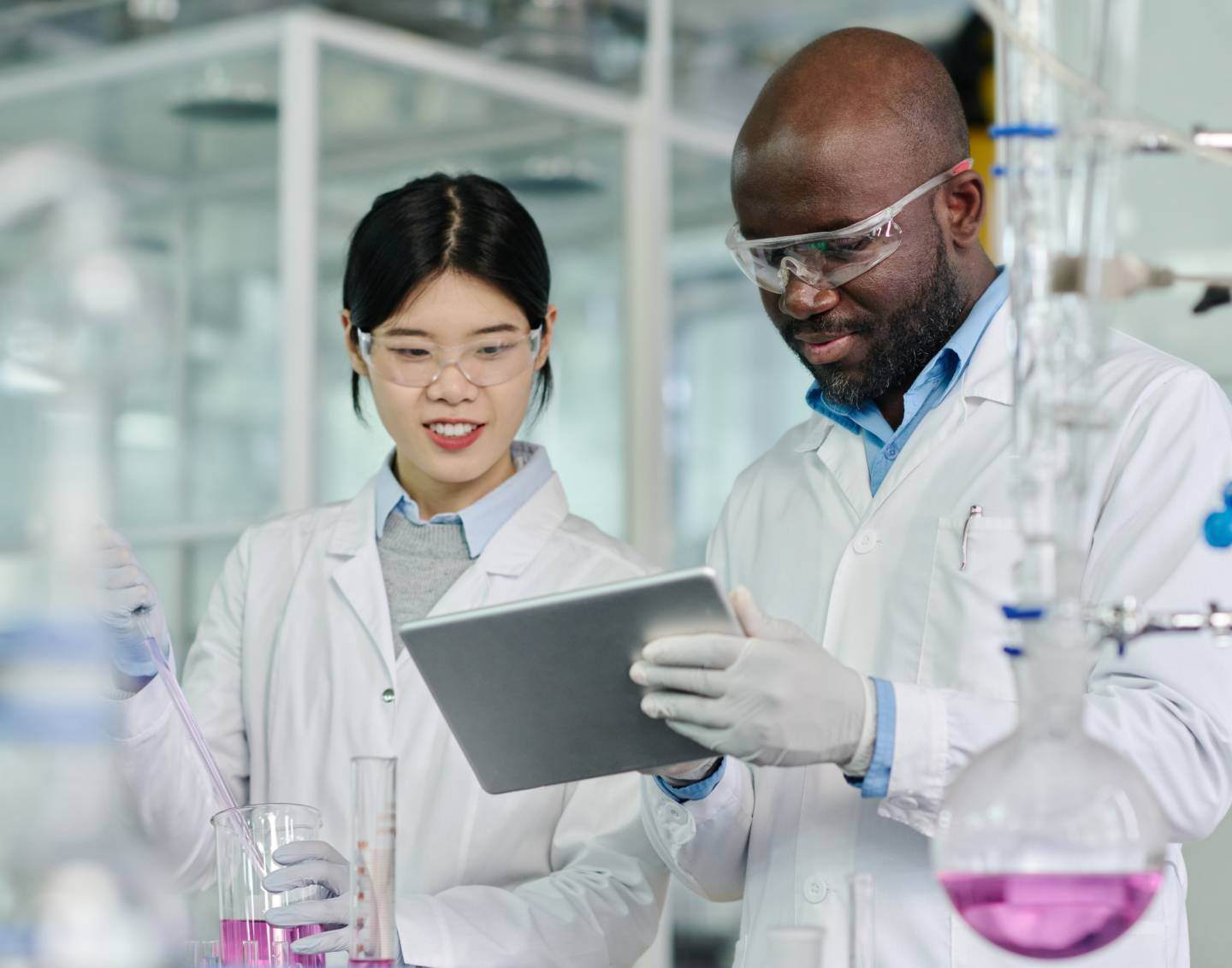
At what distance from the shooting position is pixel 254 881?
150cm

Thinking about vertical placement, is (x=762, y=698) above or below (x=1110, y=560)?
below

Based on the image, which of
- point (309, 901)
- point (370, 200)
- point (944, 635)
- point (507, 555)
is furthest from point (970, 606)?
point (370, 200)

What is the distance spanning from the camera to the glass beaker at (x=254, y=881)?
58.4 inches

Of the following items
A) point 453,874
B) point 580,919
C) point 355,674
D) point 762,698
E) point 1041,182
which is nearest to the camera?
point 1041,182

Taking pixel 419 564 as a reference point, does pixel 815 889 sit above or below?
below

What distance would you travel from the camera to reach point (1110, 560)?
161 cm

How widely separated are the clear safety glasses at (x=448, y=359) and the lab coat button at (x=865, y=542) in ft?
1.73

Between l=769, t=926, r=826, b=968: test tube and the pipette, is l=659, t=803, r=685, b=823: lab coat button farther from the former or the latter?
l=769, t=926, r=826, b=968: test tube

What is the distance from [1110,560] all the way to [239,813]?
2.95 feet

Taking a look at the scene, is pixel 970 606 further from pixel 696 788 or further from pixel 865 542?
pixel 696 788

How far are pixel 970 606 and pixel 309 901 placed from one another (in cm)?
77

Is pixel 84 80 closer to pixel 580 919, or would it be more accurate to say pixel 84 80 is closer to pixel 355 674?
pixel 355 674

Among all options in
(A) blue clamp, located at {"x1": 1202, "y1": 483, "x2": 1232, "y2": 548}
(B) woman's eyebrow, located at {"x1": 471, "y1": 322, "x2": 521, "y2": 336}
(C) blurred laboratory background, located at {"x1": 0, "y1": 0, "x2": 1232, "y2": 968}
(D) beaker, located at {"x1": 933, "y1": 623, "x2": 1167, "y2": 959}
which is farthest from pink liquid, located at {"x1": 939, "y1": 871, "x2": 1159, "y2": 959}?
(C) blurred laboratory background, located at {"x1": 0, "y1": 0, "x2": 1232, "y2": 968}

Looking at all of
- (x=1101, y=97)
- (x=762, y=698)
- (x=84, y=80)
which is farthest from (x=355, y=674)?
(x=84, y=80)
